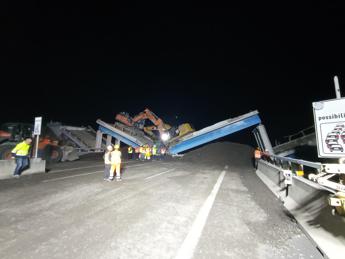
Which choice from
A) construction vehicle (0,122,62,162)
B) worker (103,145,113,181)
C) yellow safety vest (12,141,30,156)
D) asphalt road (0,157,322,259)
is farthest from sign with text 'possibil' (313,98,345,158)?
construction vehicle (0,122,62,162)

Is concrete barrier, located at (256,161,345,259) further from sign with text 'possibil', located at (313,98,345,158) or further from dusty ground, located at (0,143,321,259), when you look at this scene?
sign with text 'possibil', located at (313,98,345,158)

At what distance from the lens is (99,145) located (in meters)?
22.6

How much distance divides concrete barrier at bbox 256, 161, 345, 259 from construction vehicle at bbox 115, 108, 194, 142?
14.7 m

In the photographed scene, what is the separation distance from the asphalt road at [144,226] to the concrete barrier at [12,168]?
324cm

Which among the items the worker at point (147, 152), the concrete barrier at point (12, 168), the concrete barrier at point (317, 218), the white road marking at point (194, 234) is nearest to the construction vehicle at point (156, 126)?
the worker at point (147, 152)

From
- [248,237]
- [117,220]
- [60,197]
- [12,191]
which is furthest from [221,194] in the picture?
[12,191]

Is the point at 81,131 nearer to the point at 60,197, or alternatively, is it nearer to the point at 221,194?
the point at 60,197

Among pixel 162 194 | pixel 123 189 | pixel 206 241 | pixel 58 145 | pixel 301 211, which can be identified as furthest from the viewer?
pixel 58 145

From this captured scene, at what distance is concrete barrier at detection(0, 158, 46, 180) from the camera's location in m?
8.57

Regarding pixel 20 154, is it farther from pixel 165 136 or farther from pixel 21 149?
pixel 165 136

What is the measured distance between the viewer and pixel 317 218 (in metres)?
3.57

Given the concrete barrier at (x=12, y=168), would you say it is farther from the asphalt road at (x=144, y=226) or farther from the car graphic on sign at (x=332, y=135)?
the car graphic on sign at (x=332, y=135)

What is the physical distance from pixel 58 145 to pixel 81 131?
8.58 meters

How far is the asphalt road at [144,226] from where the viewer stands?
9.30ft
